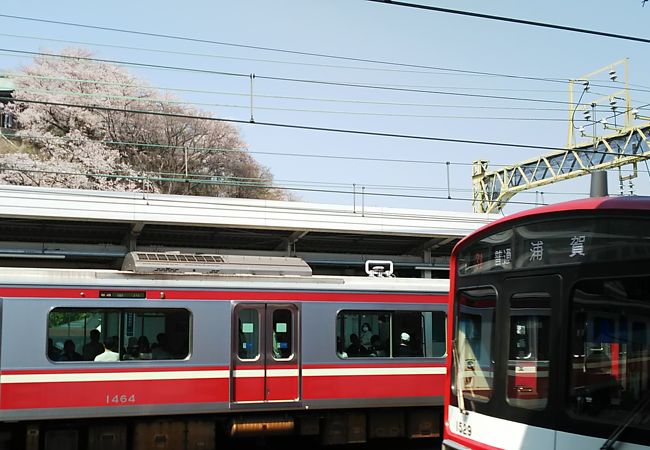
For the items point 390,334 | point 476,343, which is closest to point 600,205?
point 476,343

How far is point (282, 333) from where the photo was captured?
1068cm

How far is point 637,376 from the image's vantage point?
4.58m

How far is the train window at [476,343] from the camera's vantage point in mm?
5961

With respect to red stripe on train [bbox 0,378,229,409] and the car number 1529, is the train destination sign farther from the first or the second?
red stripe on train [bbox 0,378,229,409]

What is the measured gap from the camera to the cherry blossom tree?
32969 mm

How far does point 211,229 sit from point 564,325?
13.1 meters

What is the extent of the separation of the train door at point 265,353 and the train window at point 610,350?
613 cm

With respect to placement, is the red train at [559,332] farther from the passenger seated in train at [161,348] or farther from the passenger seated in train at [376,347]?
the passenger seated in train at [161,348]

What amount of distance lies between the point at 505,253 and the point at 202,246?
13.3 m

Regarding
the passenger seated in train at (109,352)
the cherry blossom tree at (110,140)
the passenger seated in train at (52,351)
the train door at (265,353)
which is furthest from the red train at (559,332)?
the cherry blossom tree at (110,140)

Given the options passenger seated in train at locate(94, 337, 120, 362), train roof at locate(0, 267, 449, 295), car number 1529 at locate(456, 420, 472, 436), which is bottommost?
car number 1529 at locate(456, 420, 472, 436)

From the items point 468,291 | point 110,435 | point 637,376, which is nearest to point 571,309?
point 637,376

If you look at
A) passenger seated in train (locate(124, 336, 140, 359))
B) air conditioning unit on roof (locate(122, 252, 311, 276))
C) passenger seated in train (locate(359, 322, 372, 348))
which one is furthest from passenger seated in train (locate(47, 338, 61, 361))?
passenger seated in train (locate(359, 322, 372, 348))

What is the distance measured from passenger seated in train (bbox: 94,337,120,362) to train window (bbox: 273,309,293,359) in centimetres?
228
